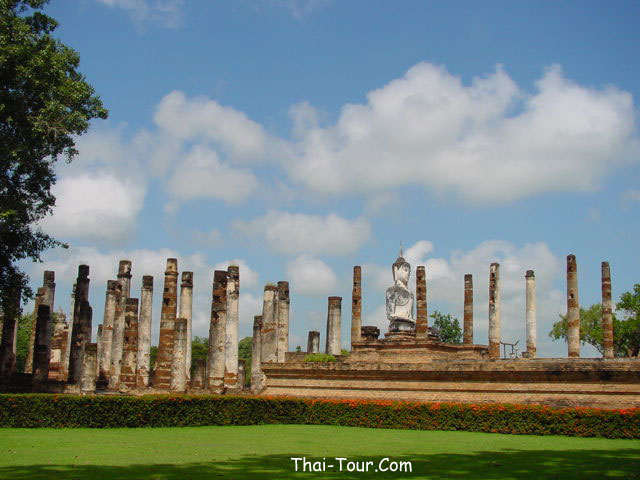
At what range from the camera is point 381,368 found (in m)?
22.4

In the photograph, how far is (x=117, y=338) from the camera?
33.1m

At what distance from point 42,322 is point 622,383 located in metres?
20.4

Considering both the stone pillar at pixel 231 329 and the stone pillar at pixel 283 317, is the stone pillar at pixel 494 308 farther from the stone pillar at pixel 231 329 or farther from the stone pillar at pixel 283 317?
the stone pillar at pixel 231 329

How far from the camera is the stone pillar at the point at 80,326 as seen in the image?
27562mm

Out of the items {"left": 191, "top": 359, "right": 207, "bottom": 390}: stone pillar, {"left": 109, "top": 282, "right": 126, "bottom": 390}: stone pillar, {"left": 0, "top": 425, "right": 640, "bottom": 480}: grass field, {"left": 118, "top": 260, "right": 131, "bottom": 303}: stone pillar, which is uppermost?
{"left": 118, "top": 260, "right": 131, "bottom": 303}: stone pillar

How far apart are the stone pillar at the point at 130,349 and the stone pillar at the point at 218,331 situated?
3.07 m

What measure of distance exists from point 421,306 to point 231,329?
7642 mm

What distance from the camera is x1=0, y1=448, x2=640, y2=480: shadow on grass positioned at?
Answer: 942 centimetres

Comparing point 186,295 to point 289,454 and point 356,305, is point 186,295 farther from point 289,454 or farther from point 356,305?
point 289,454

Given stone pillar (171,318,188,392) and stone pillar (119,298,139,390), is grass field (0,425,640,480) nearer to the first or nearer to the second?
stone pillar (171,318,188,392)

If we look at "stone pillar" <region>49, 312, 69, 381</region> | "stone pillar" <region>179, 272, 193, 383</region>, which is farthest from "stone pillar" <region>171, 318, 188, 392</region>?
"stone pillar" <region>49, 312, 69, 381</region>

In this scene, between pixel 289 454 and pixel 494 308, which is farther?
pixel 494 308

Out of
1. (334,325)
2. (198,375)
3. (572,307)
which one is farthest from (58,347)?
(572,307)

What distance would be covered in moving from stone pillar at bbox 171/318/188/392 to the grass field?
789cm
